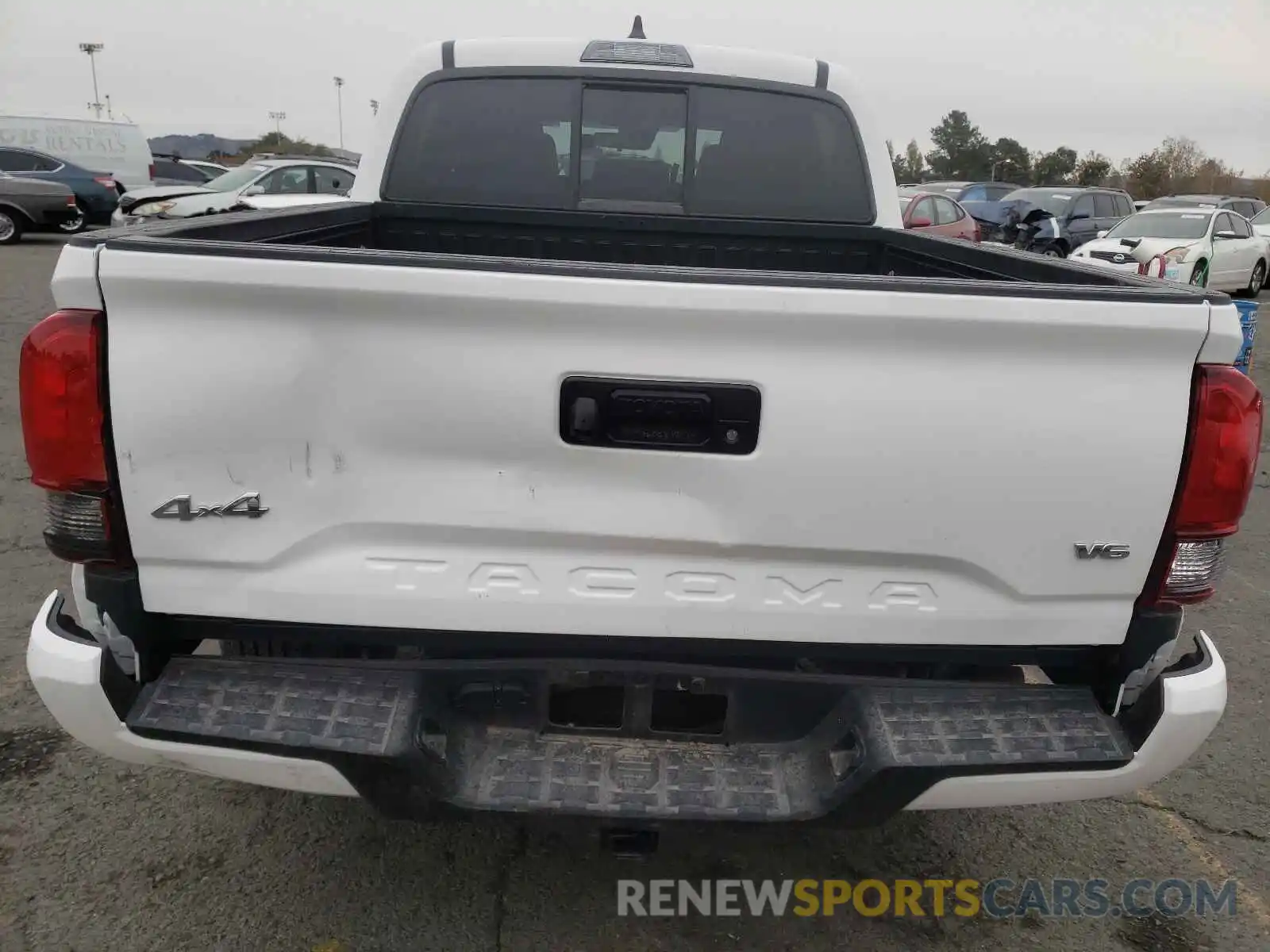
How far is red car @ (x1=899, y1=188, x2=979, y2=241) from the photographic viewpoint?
53.2ft

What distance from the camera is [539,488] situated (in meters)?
1.89

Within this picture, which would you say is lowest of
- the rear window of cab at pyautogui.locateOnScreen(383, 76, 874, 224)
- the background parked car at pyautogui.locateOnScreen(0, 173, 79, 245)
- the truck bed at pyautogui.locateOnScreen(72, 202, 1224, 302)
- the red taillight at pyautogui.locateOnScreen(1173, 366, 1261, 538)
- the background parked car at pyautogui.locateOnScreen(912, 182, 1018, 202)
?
the background parked car at pyautogui.locateOnScreen(0, 173, 79, 245)

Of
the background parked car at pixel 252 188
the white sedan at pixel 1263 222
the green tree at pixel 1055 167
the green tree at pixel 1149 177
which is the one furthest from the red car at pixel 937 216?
the green tree at pixel 1055 167

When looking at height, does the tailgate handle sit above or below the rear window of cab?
below

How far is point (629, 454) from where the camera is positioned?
187 cm

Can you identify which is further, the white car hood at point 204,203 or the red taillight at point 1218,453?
the white car hood at point 204,203

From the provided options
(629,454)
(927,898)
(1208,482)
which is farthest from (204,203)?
(1208,482)

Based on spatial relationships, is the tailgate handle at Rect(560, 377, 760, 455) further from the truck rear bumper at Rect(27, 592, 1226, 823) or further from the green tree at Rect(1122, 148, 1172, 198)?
the green tree at Rect(1122, 148, 1172, 198)

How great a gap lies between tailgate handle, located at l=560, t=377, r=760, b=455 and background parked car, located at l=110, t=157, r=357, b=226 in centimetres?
1427

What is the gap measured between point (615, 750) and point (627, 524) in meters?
0.53

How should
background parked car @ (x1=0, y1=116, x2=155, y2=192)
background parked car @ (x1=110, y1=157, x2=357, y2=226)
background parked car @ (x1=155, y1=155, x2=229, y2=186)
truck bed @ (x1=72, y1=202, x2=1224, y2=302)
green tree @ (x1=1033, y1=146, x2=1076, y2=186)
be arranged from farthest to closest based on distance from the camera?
green tree @ (x1=1033, y1=146, x2=1076, y2=186)
background parked car @ (x1=155, y1=155, x2=229, y2=186)
background parked car @ (x1=0, y1=116, x2=155, y2=192)
background parked car @ (x1=110, y1=157, x2=357, y2=226)
truck bed @ (x1=72, y1=202, x2=1224, y2=302)

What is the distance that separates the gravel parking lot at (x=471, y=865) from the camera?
241 centimetres

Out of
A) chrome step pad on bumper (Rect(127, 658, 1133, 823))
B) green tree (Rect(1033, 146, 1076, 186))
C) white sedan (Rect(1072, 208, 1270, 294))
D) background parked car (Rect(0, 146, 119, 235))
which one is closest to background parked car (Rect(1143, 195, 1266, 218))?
white sedan (Rect(1072, 208, 1270, 294))

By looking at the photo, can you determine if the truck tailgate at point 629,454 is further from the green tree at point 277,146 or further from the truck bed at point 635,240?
the green tree at point 277,146
